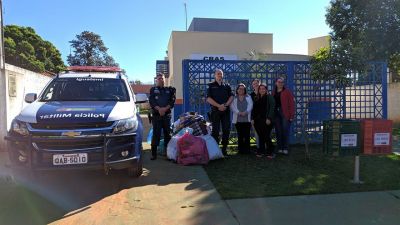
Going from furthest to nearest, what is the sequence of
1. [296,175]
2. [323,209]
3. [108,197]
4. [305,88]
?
[305,88] → [296,175] → [108,197] → [323,209]

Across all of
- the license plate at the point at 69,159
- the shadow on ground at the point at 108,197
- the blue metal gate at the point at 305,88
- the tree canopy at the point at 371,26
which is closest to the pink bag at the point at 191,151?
the shadow on ground at the point at 108,197

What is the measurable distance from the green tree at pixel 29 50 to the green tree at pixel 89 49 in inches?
1170

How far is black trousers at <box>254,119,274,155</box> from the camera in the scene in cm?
920

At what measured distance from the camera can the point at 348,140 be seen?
6.76m

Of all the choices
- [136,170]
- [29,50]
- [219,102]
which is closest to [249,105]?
[219,102]

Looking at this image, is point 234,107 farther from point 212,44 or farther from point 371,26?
point 212,44

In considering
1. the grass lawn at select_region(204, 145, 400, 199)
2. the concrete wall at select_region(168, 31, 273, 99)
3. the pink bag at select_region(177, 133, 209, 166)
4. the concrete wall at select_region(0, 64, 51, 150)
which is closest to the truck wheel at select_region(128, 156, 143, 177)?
the grass lawn at select_region(204, 145, 400, 199)

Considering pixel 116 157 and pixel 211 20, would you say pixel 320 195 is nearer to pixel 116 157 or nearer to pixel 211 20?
Answer: pixel 116 157

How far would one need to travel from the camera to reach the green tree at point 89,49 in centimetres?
7650

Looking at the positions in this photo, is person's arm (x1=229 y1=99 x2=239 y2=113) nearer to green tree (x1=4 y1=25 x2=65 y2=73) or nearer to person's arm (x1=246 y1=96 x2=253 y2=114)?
person's arm (x1=246 y1=96 x2=253 y2=114)

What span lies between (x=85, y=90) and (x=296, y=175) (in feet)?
13.4

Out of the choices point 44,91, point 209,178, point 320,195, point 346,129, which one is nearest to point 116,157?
point 209,178

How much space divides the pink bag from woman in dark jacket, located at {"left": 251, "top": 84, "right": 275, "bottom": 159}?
4.98 ft

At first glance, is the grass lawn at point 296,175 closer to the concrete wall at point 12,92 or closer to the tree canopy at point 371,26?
the tree canopy at point 371,26
